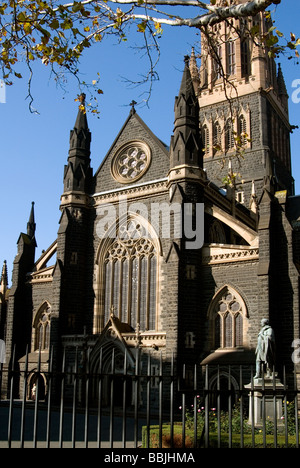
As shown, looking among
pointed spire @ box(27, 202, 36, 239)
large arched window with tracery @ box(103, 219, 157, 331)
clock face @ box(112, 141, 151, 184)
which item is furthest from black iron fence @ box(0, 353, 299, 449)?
clock face @ box(112, 141, 151, 184)

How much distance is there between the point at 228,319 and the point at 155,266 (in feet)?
15.0

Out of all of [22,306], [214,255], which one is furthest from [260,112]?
[22,306]

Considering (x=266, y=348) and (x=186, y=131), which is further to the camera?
(x=186, y=131)

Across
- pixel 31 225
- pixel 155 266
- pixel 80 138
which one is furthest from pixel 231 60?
pixel 155 266

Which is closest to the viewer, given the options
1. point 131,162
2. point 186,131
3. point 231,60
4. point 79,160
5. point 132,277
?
point 186,131

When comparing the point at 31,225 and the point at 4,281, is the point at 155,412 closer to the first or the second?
the point at 31,225

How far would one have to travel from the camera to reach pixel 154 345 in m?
23.2

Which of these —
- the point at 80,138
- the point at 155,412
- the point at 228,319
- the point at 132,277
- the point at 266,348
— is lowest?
the point at 155,412

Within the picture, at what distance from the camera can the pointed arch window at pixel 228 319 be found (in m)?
22.6

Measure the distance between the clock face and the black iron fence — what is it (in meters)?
10.2

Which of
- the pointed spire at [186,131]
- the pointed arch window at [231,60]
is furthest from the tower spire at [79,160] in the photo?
the pointed arch window at [231,60]

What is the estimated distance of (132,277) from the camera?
26.2 meters

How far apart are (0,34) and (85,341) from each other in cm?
1817

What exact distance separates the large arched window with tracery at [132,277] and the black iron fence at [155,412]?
3210mm
